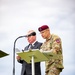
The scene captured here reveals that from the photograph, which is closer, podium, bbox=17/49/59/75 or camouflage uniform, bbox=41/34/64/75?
podium, bbox=17/49/59/75

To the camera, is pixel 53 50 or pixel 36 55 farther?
pixel 53 50

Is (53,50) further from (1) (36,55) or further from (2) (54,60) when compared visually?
(1) (36,55)

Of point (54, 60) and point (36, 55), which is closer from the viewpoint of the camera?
point (36, 55)

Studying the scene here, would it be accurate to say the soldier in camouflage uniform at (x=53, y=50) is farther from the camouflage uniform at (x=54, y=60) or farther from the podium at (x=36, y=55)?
the podium at (x=36, y=55)

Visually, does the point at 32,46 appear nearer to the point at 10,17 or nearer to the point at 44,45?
the point at 44,45

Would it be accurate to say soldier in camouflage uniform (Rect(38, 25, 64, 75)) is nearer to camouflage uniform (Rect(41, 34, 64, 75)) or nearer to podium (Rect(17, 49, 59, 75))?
camouflage uniform (Rect(41, 34, 64, 75))

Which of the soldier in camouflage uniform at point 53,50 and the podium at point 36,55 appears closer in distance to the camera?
the podium at point 36,55

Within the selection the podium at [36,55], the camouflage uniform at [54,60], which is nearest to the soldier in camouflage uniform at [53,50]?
→ the camouflage uniform at [54,60]

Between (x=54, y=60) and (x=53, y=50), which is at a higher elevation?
(x=53, y=50)

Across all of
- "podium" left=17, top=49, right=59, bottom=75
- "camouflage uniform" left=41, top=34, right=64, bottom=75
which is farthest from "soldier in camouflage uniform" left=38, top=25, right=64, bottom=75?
"podium" left=17, top=49, right=59, bottom=75

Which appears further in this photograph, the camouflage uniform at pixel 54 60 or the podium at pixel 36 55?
the camouflage uniform at pixel 54 60

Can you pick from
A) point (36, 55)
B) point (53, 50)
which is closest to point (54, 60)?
point (53, 50)

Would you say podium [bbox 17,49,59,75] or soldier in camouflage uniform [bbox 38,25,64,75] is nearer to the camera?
podium [bbox 17,49,59,75]

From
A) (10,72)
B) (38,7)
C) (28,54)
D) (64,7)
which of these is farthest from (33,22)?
(28,54)
